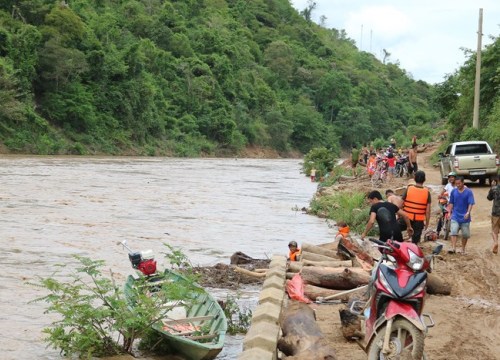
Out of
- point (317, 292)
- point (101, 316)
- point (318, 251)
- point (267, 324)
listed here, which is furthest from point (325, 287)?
point (101, 316)

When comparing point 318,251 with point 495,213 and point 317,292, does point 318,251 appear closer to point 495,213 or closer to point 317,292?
point 317,292

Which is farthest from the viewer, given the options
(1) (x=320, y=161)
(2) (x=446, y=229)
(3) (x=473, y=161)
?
(1) (x=320, y=161)

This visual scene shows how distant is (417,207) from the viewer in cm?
1274

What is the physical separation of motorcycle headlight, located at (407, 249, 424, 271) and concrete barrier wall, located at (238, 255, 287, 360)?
1.62 meters

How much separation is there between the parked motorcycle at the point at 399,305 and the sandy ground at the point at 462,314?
3.95ft

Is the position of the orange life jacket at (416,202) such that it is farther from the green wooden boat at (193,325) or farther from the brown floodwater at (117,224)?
the green wooden boat at (193,325)

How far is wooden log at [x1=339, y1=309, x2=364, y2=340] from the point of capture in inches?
331

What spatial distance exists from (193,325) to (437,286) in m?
3.93

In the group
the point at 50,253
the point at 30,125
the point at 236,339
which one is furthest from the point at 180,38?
the point at 236,339

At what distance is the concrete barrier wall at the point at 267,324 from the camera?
7.05m

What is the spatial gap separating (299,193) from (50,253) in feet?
66.2

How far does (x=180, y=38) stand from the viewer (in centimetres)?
9238

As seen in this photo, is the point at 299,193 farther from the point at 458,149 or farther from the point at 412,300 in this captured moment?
the point at 412,300

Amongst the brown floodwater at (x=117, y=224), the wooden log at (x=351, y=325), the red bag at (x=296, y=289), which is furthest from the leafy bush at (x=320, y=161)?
the wooden log at (x=351, y=325)
